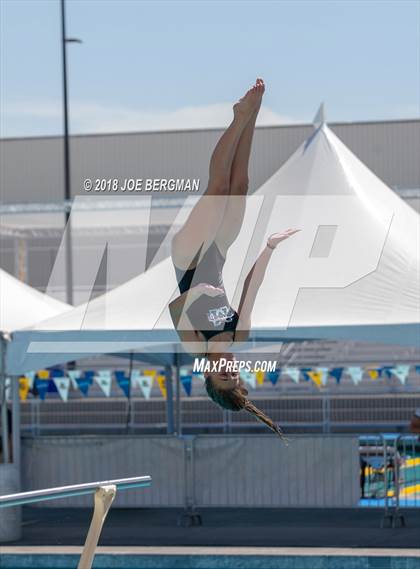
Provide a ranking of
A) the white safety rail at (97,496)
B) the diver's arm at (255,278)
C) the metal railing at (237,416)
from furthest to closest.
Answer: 1. the metal railing at (237,416)
2. the diver's arm at (255,278)
3. the white safety rail at (97,496)

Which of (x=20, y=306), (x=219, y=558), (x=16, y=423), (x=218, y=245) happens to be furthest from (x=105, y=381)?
(x=218, y=245)

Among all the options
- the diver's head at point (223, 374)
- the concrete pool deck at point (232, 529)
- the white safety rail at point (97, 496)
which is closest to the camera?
the white safety rail at point (97, 496)

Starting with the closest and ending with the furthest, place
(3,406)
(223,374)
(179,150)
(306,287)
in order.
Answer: (223,374) → (306,287) → (3,406) → (179,150)

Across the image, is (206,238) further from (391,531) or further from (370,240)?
(391,531)

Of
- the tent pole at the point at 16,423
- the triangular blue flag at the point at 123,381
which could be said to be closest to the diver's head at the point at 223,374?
the tent pole at the point at 16,423

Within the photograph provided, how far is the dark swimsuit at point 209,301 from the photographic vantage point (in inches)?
164

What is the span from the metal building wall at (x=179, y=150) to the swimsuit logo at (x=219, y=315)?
13.8 m

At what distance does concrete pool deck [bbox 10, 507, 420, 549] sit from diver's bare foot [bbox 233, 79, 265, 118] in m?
7.44

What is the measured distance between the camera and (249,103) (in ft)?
13.6

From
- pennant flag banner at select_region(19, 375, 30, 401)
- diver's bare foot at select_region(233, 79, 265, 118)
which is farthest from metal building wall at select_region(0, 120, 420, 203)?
diver's bare foot at select_region(233, 79, 265, 118)

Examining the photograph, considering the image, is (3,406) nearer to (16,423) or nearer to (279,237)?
(16,423)

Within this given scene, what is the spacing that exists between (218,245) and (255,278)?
8.9 inches

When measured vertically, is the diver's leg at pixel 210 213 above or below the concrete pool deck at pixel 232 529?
above

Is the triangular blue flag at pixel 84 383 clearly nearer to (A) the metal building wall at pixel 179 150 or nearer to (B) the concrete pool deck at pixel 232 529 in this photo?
(B) the concrete pool deck at pixel 232 529
